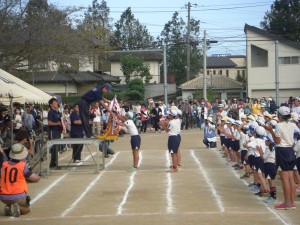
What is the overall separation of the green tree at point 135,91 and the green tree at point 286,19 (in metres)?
19.0

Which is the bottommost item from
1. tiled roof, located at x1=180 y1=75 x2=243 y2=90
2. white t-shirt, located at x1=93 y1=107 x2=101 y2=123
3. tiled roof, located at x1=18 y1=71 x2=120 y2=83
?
white t-shirt, located at x1=93 y1=107 x2=101 y2=123

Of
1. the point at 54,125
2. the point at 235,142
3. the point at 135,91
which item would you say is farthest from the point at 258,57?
the point at 54,125

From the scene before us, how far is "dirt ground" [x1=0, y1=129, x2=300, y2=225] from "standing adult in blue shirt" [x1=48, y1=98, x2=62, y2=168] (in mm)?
610

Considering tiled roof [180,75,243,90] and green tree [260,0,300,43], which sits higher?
green tree [260,0,300,43]

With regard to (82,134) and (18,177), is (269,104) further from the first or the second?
(18,177)

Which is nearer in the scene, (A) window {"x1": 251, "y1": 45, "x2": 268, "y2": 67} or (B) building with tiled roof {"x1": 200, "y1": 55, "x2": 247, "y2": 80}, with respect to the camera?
(A) window {"x1": 251, "y1": 45, "x2": 268, "y2": 67}

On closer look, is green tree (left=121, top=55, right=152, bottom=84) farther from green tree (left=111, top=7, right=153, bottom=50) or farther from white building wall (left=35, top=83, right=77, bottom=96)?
green tree (left=111, top=7, right=153, bottom=50)

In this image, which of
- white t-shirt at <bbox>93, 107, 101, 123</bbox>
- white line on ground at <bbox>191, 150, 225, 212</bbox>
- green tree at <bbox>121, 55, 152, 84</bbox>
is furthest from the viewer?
green tree at <bbox>121, 55, 152, 84</bbox>

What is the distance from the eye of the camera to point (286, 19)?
2500 inches

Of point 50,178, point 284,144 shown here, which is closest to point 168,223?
point 284,144

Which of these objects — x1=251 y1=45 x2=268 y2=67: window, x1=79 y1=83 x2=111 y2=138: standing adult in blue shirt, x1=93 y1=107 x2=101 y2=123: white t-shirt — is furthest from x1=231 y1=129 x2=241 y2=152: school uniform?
x1=251 y1=45 x2=268 y2=67: window

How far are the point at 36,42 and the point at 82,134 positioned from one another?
34.2ft

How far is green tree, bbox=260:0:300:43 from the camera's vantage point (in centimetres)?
6244

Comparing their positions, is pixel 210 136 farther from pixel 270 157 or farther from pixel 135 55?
pixel 135 55
